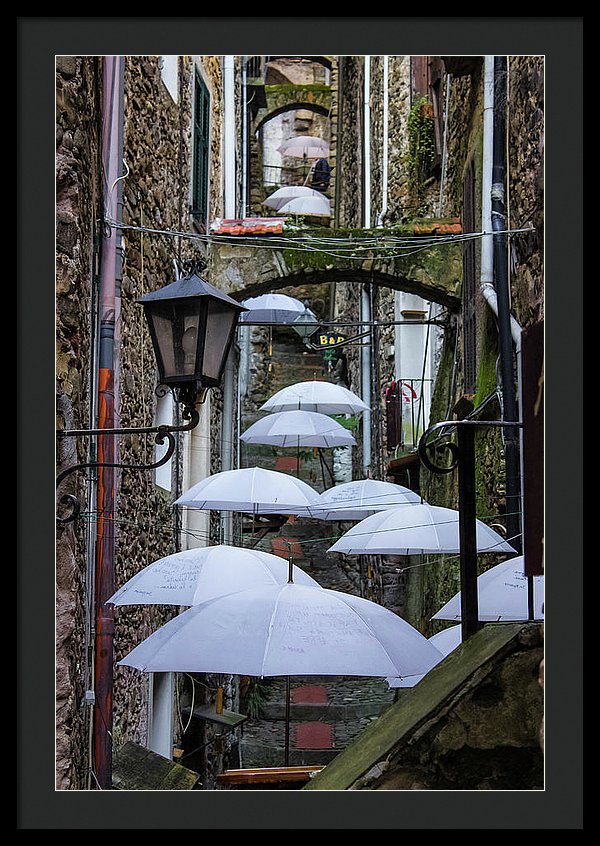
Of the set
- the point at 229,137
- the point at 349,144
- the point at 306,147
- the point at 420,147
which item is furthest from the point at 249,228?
the point at 306,147

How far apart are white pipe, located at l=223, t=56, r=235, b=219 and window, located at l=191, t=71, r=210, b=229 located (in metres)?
1.50

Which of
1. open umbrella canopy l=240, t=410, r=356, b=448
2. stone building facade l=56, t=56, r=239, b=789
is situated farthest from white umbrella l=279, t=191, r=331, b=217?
stone building facade l=56, t=56, r=239, b=789

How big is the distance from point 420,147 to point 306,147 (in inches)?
702

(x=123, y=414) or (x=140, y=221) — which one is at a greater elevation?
(x=140, y=221)

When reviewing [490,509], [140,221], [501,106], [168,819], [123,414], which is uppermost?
[501,106]

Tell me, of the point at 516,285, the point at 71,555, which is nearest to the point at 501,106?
the point at 516,285

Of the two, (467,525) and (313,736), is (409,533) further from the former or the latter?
(313,736)

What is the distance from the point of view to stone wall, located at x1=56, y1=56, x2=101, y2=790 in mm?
4156

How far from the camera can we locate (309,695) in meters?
12.4

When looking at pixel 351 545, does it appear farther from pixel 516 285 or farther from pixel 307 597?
pixel 307 597

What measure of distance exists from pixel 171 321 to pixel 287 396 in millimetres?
10073

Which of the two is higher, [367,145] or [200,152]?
[367,145]

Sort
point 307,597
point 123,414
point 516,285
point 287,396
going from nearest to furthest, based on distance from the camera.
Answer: point 307,597 < point 123,414 < point 516,285 < point 287,396
